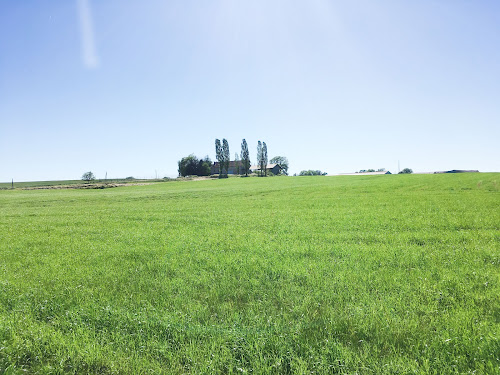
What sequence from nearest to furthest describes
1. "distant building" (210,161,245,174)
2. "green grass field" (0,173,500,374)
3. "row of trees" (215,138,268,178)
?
"green grass field" (0,173,500,374), "row of trees" (215,138,268,178), "distant building" (210,161,245,174)

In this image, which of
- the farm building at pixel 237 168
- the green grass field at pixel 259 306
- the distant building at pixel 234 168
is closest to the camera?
the green grass field at pixel 259 306

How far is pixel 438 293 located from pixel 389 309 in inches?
47.7

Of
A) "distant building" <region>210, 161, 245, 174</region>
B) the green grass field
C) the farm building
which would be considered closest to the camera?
the green grass field

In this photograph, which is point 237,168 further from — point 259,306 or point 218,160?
point 259,306

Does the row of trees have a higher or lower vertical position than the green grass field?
higher

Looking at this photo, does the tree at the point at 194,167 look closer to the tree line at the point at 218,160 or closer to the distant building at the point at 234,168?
the tree line at the point at 218,160

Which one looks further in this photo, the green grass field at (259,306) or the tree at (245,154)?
the tree at (245,154)

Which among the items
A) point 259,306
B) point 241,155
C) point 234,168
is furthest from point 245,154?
point 259,306

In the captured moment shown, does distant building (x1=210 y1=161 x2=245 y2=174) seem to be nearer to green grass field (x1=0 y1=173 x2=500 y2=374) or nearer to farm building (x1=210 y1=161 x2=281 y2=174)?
farm building (x1=210 y1=161 x2=281 y2=174)

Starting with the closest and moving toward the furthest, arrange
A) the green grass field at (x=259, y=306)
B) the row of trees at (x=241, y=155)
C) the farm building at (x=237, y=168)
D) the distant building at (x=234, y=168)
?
the green grass field at (x=259, y=306)
the row of trees at (x=241, y=155)
the distant building at (x=234, y=168)
the farm building at (x=237, y=168)

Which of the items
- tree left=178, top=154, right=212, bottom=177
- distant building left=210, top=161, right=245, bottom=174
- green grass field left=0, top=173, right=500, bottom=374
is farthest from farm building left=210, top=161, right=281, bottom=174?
green grass field left=0, top=173, right=500, bottom=374

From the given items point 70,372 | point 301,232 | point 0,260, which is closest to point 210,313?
point 70,372

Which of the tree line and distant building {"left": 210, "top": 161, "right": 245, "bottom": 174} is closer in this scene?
the tree line

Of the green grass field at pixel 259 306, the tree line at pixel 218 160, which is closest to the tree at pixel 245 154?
the tree line at pixel 218 160
